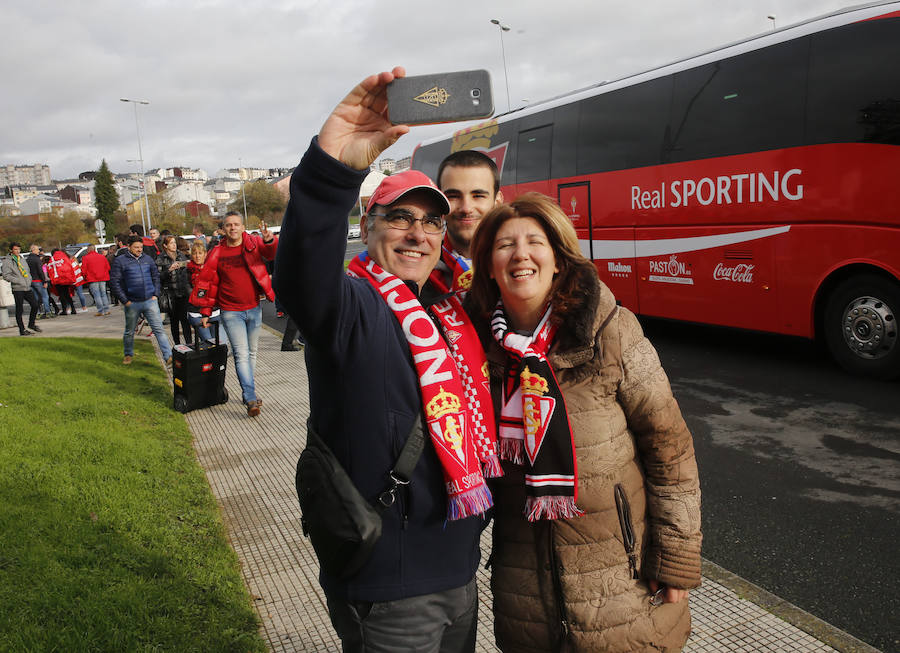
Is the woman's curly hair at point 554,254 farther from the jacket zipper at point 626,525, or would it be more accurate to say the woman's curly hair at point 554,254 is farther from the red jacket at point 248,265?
the red jacket at point 248,265

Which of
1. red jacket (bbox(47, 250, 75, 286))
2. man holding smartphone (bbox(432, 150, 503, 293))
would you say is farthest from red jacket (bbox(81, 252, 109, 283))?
man holding smartphone (bbox(432, 150, 503, 293))

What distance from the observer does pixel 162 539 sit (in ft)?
12.2

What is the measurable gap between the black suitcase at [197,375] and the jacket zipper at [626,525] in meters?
5.76

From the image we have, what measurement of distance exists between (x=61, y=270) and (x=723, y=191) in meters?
18.1

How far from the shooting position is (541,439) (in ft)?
5.96

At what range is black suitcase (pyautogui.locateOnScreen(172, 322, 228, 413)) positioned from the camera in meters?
6.82

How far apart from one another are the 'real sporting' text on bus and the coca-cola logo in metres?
0.78

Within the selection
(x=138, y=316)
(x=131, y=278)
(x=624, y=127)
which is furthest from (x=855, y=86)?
(x=138, y=316)

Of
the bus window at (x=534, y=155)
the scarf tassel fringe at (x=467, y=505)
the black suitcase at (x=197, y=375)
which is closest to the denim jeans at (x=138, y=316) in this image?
the black suitcase at (x=197, y=375)

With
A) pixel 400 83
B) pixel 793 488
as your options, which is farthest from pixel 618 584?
pixel 793 488

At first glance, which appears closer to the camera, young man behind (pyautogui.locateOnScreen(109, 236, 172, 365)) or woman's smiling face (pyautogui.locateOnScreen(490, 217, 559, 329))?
woman's smiling face (pyautogui.locateOnScreen(490, 217, 559, 329))

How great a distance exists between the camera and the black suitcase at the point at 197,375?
6820 mm

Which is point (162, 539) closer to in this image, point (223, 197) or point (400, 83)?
point (400, 83)

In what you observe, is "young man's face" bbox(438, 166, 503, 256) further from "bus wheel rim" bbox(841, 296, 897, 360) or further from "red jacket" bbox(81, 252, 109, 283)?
"red jacket" bbox(81, 252, 109, 283)
